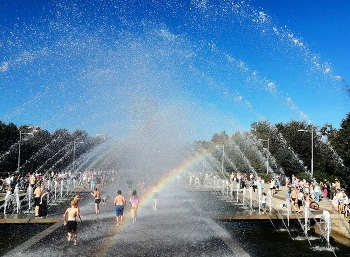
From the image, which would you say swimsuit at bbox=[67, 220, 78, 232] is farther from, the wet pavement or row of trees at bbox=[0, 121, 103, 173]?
row of trees at bbox=[0, 121, 103, 173]

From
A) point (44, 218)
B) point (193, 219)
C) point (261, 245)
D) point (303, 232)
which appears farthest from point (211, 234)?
point (44, 218)

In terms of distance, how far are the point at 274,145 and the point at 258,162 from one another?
1165cm

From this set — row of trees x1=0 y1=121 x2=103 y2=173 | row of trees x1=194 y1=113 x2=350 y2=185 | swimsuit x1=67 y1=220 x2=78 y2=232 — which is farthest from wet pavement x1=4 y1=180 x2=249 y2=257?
row of trees x1=194 y1=113 x2=350 y2=185

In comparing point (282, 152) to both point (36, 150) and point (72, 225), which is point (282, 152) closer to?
point (36, 150)

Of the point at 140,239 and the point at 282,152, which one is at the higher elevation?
the point at 282,152

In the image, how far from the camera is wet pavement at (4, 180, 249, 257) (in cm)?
1323

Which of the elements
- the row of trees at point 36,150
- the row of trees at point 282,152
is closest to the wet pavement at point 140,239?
the row of trees at point 36,150

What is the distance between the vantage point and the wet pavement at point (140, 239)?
1323 cm

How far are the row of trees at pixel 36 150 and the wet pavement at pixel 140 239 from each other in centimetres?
3921

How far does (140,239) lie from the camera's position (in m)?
15.1

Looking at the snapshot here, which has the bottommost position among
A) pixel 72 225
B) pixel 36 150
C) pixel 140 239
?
pixel 140 239

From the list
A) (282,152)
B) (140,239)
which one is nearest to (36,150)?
(282,152)

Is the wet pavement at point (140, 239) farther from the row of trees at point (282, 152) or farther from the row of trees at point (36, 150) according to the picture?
the row of trees at point (282, 152)

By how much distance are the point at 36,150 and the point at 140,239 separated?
232ft
